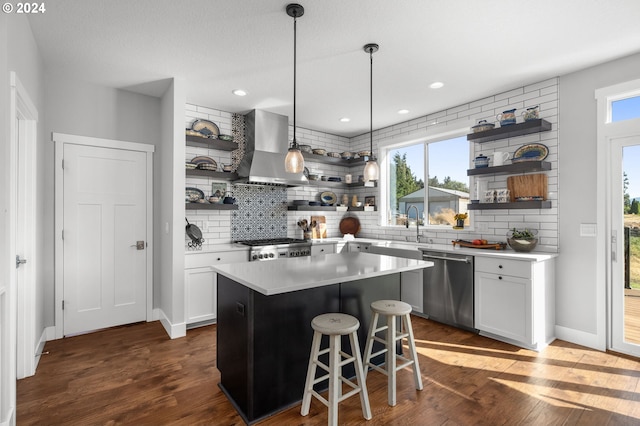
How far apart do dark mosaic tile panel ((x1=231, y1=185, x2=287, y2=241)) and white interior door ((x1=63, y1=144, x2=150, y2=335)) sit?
1157 mm

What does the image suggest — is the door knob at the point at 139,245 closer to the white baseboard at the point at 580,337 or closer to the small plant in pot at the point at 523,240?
the small plant in pot at the point at 523,240

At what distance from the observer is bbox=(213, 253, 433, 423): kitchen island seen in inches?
80.0

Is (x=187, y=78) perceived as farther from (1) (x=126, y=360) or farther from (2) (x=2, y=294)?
(1) (x=126, y=360)

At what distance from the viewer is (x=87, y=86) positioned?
3566mm

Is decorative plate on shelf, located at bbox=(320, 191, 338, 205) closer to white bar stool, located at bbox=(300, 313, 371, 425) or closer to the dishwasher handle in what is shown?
the dishwasher handle

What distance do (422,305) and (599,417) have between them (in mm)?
1996

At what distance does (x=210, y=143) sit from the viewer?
4.10 meters

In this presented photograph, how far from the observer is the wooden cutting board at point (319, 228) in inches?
210

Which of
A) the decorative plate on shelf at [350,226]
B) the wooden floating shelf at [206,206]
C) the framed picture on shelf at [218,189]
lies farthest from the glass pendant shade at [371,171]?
the decorative plate on shelf at [350,226]

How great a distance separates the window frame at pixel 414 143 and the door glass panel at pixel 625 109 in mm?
1364

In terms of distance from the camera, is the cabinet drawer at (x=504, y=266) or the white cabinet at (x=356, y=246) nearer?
the cabinet drawer at (x=504, y=266)

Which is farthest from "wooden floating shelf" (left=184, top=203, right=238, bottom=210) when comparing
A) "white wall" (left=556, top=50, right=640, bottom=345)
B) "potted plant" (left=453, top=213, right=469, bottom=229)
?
"white wall" (left=556, top=50, right=640, bottom=345)

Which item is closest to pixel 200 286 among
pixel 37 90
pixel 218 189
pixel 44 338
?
pixel 218 189

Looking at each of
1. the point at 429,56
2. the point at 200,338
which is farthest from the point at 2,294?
the point at 429,56
